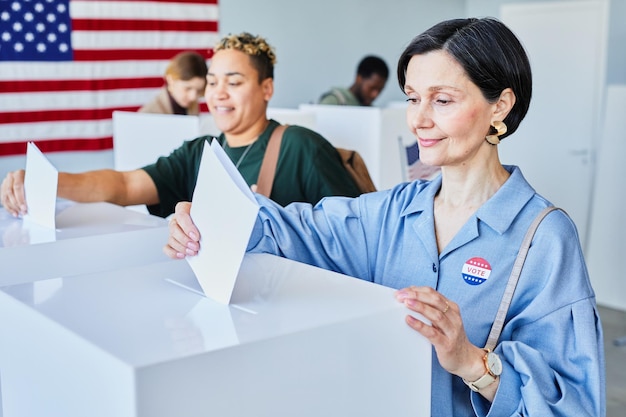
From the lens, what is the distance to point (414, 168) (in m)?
4.32

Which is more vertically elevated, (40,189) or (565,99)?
A: (40,189)

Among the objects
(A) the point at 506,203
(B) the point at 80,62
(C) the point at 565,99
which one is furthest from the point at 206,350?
(C) the point at 565,99

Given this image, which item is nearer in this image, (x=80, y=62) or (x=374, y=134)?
(x=374, y=134)

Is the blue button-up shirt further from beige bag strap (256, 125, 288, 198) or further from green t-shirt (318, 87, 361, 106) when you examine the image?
green t-shirt (318, 87, 361, 106)

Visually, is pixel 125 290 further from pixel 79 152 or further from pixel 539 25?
pixel 539 25

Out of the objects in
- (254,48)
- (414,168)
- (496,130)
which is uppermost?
(254,48)

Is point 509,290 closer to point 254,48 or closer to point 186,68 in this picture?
point 254,48

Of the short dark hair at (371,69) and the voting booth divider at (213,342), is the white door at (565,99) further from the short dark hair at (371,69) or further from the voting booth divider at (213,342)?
the voting booth divider at (213,342)

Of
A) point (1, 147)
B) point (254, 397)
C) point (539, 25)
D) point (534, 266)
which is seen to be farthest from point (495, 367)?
point (539, 25)

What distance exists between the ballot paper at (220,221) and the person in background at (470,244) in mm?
28

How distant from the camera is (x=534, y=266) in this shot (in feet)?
4.49

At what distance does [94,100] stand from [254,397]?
17.7ft

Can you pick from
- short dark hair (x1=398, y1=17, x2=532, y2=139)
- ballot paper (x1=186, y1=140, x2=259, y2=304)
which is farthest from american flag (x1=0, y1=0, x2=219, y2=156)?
ballot paper (x1=186, y1=140, x2=259, y2=304)

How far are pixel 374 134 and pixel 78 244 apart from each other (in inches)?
101
